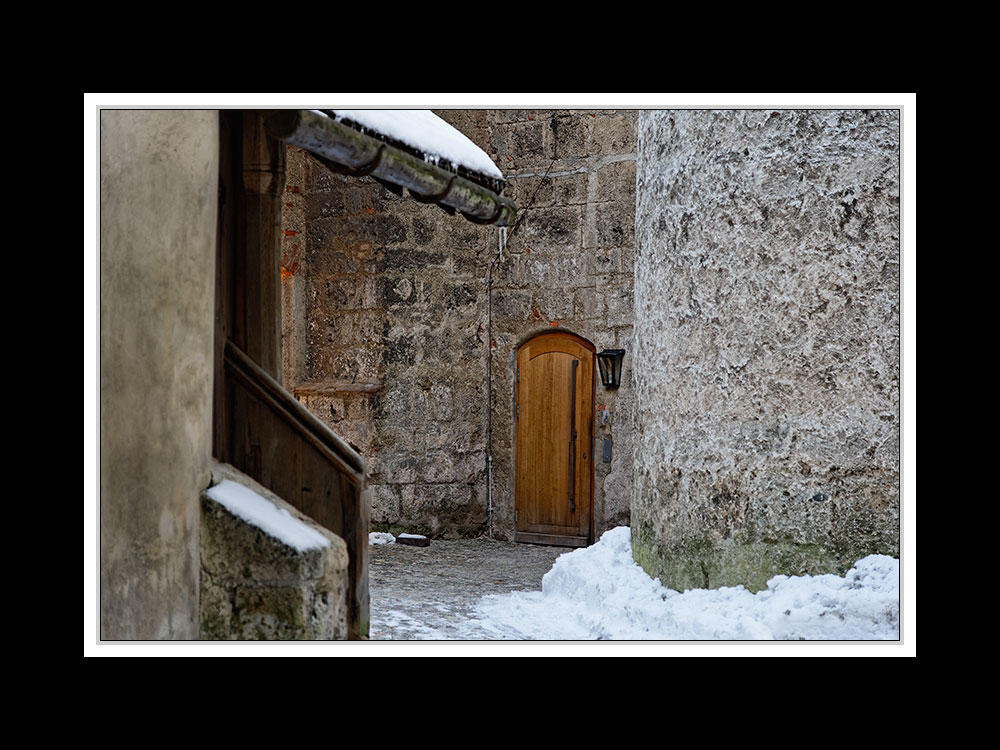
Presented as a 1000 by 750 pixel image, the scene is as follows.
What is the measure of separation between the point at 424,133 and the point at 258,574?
1.57 m

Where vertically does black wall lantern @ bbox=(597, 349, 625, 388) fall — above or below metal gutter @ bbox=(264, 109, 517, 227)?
below

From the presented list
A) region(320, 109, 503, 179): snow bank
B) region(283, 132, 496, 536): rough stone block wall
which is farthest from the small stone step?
region(320, 109, 503, 179): snow bank

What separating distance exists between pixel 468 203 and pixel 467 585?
2.71m

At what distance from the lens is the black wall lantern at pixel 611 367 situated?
7.21 metres

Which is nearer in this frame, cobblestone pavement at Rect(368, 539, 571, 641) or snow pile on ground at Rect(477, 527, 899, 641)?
snow pile on ground at Rect(477, 527, 899, 641)

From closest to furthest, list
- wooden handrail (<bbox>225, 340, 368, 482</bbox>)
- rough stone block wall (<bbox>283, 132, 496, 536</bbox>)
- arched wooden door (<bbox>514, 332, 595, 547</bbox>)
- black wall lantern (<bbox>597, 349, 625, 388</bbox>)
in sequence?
wooden handrail (<bbox>225, 340, 368, 482</bbox>), black wall lantern (<bbox>597, 349, 625, 388</bbox>), arched wooden door (<bbox>514, 332, 595, 547</bbox>), rough stone block wall (<bbox>283, 132, 496, 536</bbox>)

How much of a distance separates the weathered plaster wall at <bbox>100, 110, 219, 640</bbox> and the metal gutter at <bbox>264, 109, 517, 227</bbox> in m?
0.27

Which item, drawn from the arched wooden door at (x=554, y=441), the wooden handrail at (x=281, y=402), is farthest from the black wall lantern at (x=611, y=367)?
the wooden handrail at (x=281, y=402)

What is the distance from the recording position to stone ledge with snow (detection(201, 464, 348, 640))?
Result: 98.0 inches

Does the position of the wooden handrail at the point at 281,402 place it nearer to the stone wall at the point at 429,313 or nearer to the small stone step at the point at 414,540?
the small stone step at the point at 414,540

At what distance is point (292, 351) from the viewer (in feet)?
25.9

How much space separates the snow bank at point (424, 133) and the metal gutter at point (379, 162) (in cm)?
4

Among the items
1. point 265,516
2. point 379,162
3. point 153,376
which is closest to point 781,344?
point 379,162

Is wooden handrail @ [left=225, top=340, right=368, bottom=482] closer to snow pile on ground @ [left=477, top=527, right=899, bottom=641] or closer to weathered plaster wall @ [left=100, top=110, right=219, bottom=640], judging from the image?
weathered plaster wall @ [left=100, top=110, right=219, bottom=640]
